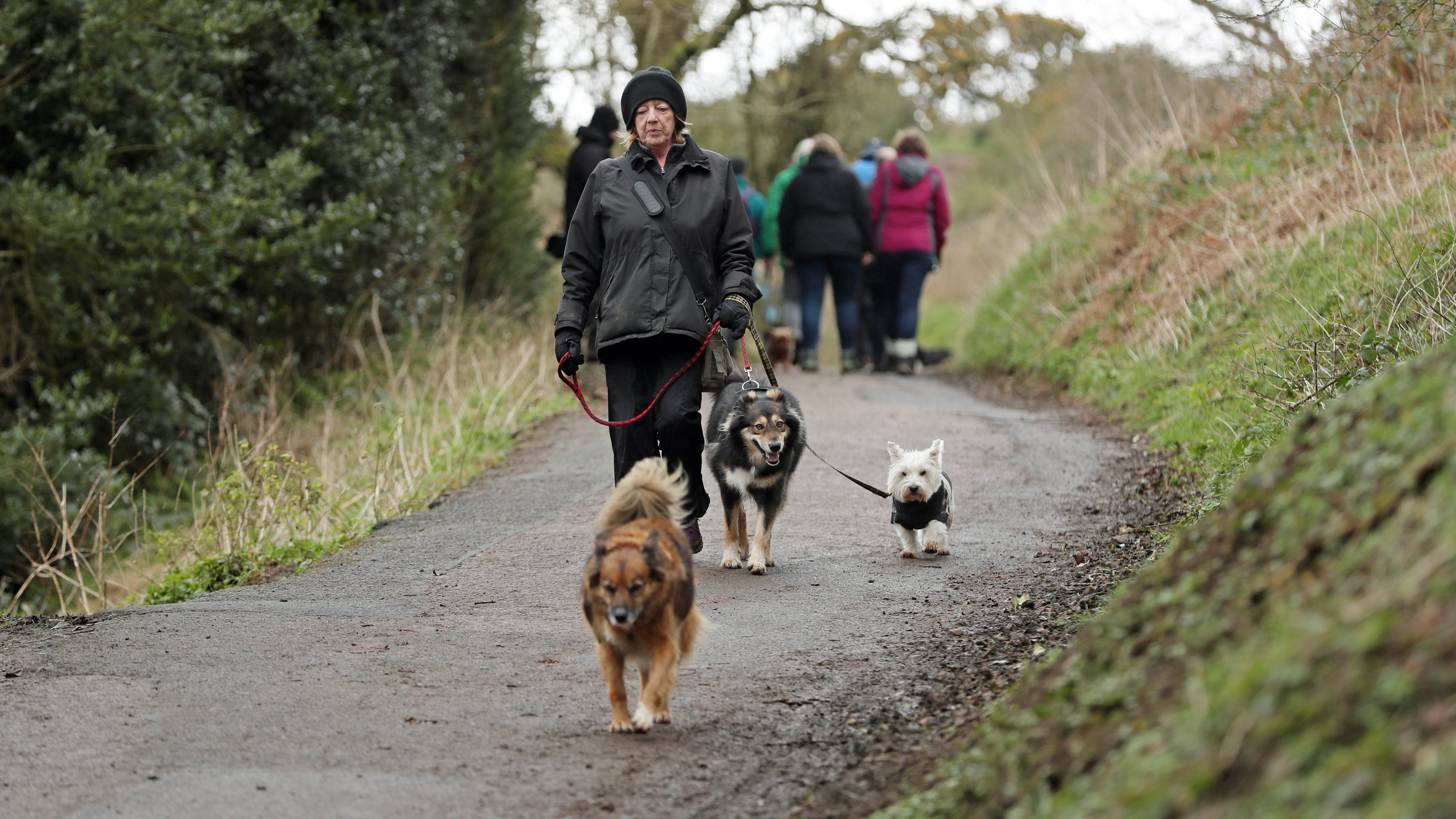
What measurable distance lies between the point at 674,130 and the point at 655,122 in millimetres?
133

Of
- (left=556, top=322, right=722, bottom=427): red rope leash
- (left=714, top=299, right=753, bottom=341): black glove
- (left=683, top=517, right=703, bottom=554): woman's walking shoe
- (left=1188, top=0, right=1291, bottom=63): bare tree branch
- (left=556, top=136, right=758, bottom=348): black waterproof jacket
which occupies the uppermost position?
(left=1188, top=0, right=1291, bottom=63): bare tree branch

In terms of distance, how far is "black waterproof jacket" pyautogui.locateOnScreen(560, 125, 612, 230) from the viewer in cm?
1166

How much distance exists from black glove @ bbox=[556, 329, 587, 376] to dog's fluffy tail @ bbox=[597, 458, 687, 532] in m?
1.29

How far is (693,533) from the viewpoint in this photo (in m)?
6.88

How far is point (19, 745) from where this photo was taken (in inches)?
175

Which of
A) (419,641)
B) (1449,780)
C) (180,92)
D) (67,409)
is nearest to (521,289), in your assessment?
(180,92)

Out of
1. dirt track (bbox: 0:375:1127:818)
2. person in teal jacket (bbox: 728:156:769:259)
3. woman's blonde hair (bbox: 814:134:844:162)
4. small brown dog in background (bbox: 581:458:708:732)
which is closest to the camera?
dirt track (bbox: 0:375:1127:818)

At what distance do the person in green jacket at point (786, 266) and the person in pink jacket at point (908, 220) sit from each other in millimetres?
1039

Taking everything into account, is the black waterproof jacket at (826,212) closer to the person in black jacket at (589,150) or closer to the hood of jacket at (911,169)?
the hood of jacket at (911,169)

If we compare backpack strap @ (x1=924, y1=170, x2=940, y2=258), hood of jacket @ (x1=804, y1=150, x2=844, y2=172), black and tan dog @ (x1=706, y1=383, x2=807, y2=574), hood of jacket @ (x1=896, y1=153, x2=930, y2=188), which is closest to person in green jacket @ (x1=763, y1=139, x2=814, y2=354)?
hood of jacket @ (x1=804, y1=150, x2=844, y2=172)

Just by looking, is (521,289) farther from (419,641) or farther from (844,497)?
(419,641)

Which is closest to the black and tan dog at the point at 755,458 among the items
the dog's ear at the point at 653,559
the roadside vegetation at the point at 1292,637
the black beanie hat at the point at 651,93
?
the black beanie hat at the point at 651,93

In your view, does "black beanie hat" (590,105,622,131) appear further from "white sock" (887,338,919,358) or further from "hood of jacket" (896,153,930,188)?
"white sock" (887,338,919,358)

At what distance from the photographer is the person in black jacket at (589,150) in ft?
38.3
